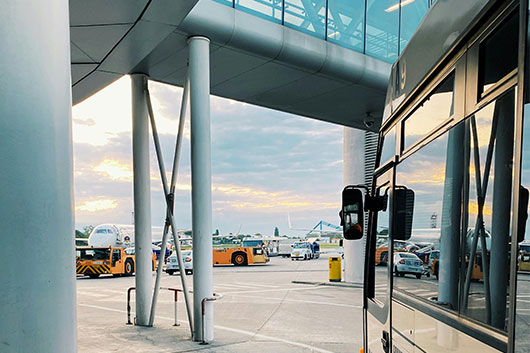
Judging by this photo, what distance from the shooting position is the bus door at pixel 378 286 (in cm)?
349

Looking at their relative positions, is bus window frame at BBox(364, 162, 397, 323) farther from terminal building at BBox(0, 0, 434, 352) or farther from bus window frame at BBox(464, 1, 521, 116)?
terminal building at BBox(0, 0, 434, 352)

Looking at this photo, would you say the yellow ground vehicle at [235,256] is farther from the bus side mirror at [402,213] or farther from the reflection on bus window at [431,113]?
the reflection on bus window at [431,113]

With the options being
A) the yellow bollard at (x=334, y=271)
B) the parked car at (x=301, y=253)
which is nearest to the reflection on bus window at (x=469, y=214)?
the yellow bollard at (x=334, y=271)

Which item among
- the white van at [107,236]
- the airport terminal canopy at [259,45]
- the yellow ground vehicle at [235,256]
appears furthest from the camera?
the yellow ground vehicle at [235,256]

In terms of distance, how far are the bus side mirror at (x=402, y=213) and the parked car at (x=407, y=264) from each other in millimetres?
109

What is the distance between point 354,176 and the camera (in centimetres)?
2017

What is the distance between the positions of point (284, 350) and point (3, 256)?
7.24 metres

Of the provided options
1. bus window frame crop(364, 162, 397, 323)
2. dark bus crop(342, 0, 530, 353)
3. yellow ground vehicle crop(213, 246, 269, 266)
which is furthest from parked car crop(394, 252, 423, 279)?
yellow ground vehicle crop(213, 246, 269, 266)

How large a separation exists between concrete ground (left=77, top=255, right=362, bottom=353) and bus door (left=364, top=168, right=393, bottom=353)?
483 cm

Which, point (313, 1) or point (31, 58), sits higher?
point (313, 1)

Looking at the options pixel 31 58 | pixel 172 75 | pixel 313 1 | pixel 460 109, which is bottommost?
pixel 460 109

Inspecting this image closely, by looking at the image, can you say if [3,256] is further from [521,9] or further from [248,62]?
[248,62]

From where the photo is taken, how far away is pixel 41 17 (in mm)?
2344

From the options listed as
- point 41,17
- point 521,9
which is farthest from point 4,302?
point 521,9
